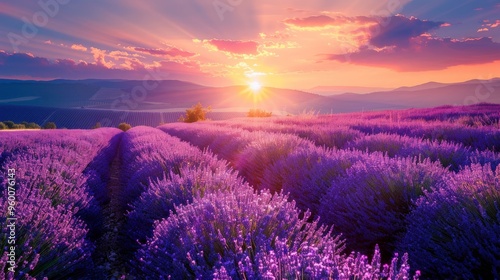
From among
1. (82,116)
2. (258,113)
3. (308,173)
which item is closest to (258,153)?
(308,173)

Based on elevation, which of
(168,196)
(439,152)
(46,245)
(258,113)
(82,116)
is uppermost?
(439,152)

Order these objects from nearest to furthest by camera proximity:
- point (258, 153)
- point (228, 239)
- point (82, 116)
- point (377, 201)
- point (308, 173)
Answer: point (228, 239) < point (377, 201) < point (308, 173) < point (258, 153) < point (82, 116)

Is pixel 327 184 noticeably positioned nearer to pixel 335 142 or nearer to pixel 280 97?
pixel 335 142

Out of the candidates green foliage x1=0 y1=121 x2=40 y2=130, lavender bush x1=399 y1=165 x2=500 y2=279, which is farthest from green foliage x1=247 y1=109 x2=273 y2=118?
lavender bush x1=399 y1=165 x2=500 y2=279

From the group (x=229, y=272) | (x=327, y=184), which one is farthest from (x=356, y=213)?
(x=229, y=272)

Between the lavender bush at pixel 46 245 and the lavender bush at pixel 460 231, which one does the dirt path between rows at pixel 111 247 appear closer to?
the lavender bush at pixel 46 245

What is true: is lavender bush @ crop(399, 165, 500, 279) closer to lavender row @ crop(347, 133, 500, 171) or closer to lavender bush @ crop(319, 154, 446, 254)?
lavender bush @ crop(319, 154, 446, 254)

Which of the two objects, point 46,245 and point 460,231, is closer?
point 460,231

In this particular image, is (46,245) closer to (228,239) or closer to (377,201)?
(228,239)

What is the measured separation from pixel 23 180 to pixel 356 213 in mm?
3784

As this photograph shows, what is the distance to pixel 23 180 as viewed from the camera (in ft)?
12.9

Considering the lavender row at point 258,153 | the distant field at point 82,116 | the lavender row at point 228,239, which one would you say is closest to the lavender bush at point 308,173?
the lavender row at point 258,153

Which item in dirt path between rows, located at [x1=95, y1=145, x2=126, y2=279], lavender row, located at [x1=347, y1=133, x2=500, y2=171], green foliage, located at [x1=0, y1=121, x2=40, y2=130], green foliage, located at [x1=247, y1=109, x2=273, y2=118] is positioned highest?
lavender row, located at [x1=347, y1=133, x2=500, y2=171]

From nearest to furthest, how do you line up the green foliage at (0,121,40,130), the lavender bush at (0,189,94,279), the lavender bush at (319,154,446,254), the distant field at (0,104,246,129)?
the lavender bush at (0,189,94,279), the lavender bush at (319,154,446,254), the green foliage at (0,121,40,130), the distant field at (0,104,246,129)
